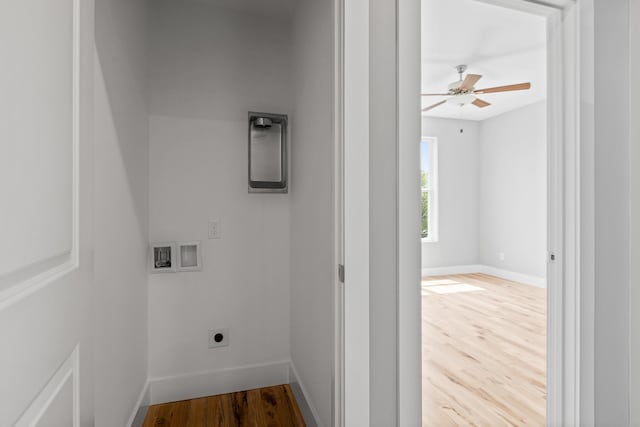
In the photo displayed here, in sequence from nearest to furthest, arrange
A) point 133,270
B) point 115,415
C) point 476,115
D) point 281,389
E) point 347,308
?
point 347,308, point 115,415, point 133,270, point 281,389, point 476,115

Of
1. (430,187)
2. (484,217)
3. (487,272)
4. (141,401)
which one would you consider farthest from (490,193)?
(141,401)

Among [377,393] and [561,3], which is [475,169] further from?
[377,393]

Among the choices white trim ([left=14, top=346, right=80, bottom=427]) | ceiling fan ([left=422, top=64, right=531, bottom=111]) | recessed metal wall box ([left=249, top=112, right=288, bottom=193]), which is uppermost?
ceiling fan ([left=422, top=64, right=531, bottom=111])

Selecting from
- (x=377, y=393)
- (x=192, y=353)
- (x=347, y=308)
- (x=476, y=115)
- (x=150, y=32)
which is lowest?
(x=192, y=353)

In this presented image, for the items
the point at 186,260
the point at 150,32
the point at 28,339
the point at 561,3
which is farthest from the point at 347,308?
the point at 150,32

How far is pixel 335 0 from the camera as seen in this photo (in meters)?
1.23

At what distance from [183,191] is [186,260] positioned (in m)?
0.43

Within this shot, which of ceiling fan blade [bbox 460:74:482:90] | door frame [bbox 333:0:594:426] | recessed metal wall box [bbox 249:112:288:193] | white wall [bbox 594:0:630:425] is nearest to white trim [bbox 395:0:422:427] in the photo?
door frame [bbox 333:0:594:426]

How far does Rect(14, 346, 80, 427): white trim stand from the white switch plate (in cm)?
141

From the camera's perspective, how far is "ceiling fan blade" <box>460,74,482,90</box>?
316cm

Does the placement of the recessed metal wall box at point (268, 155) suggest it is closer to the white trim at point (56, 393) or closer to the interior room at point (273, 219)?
the interior room at point (273, 219)

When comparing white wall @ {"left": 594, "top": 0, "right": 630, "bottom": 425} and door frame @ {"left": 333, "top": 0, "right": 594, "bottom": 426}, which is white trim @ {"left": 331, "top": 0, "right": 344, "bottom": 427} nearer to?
door frame @ {"left": 333, "top": 0, "right": 594, "bottom": 426}

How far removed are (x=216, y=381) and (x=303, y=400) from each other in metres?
0.61

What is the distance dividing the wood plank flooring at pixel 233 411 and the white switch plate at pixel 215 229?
100 centimetres
